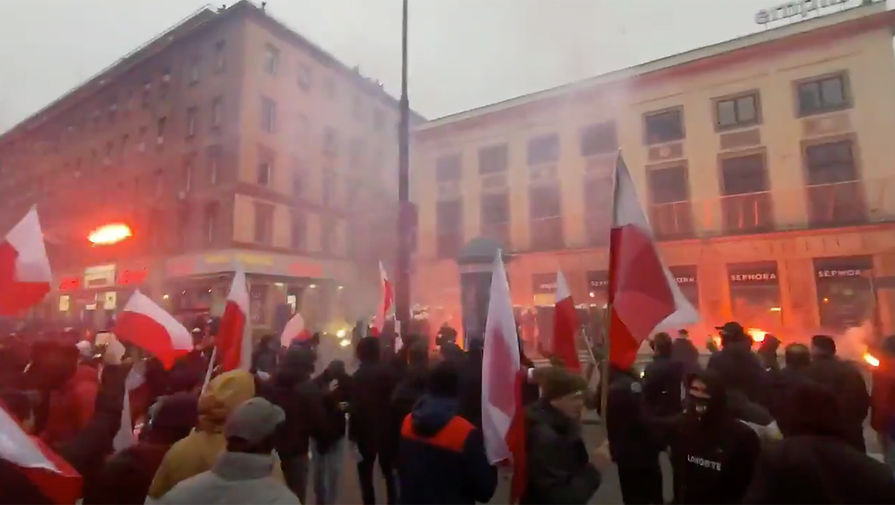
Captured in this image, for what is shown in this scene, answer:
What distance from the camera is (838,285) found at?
45.7 feet

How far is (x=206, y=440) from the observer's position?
225 cm

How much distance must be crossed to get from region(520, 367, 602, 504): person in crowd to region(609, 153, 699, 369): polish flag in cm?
57

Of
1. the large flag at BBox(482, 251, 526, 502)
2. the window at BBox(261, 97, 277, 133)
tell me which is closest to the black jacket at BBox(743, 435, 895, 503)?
Result: the large flag at BBox(482, 251, 526, 502)

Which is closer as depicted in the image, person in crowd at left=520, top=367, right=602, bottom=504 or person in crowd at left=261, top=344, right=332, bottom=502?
person in crowd at left=520, top=367, right=602, bottom=504

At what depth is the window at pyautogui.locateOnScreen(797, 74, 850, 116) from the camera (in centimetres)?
1434

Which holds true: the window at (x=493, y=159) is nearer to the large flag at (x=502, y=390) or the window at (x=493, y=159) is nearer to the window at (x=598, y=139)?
the window at (x=598, y=139)

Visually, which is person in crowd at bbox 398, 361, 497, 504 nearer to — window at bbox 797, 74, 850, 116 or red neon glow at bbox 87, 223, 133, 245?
window at bbox 797, 74, 850, 116

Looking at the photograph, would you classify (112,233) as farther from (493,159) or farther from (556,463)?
(556,463)

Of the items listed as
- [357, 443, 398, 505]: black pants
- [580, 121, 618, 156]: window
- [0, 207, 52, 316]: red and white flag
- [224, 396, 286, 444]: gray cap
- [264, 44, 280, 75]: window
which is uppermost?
[264, 44, 280, 75]: window

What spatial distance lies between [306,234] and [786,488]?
2095 centimetres

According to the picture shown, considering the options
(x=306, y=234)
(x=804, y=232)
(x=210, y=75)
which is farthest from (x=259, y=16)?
(x=804, y=232)

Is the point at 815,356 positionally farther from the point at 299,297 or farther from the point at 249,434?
the point at 299,297

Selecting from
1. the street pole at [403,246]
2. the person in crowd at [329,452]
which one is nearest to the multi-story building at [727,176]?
the street pole at [403,246]

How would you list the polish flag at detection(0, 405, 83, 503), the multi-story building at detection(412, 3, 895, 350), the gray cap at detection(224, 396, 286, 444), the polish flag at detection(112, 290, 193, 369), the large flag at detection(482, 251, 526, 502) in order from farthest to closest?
the multi-story building at detection(412, 3, 895, 350), the polish flag at detection(112, 290, 193, 369), the large flag at detection(482, 251, 526, 502), the polish flag at detection(0, 405, 83, 503), the gray cap at detection(224, 396, 286, 444)
